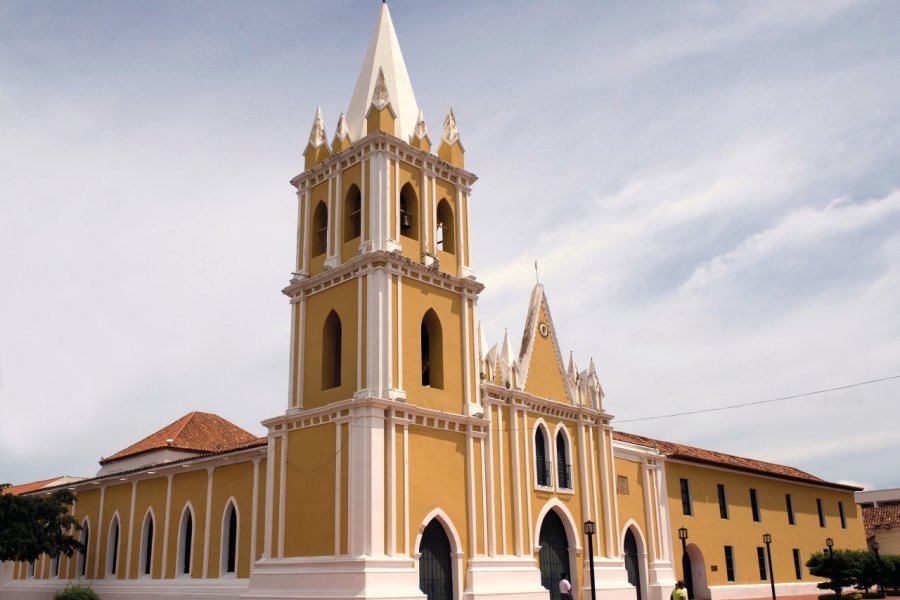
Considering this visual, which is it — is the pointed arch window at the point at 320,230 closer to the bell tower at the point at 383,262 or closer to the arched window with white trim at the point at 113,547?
the bell tower at the point at 383,262

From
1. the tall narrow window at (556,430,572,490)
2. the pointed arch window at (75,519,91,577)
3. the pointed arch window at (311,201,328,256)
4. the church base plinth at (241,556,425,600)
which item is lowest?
the church base plinth at (241,556,425,600)

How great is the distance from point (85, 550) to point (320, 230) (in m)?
16.4

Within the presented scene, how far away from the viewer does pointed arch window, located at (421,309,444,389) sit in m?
23.4

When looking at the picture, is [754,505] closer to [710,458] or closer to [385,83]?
[710,458]

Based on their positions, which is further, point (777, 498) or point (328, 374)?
point (777, 498)

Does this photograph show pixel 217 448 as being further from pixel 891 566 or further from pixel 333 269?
pixel 891 566

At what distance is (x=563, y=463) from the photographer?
26641 millimetres

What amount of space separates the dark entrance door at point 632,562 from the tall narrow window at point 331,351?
12.1m

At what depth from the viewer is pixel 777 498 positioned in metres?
37.5

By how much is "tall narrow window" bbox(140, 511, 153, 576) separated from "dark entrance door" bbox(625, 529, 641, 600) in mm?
16087

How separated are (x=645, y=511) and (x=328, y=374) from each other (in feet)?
43.8

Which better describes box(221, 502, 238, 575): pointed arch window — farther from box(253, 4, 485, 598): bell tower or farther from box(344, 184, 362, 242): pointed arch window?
box(344, 184, 362, 242): pointed arch window

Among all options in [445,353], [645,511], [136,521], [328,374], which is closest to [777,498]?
[645,511]

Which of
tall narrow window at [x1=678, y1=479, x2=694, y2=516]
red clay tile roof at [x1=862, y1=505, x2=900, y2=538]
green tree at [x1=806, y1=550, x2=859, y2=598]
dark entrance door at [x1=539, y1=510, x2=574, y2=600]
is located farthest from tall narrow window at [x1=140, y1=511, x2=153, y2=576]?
red clay tile roof at [x1=862, y1=505, x2=900, y2=538]
